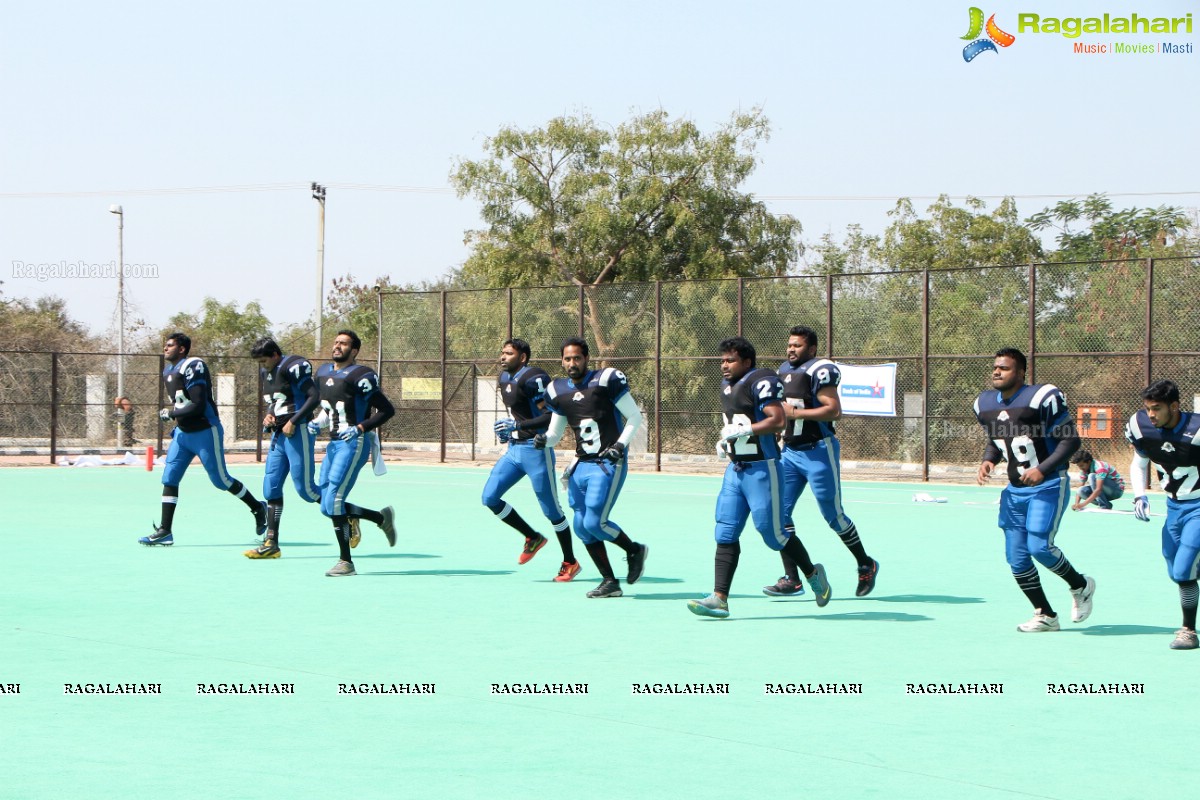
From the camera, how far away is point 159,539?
15273 mm

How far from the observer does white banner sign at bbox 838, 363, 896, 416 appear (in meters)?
28.3

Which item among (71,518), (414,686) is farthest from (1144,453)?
(71,518)

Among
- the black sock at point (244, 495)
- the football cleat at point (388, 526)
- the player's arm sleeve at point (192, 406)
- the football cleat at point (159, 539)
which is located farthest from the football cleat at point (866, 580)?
the football cleat at point (159, 539)

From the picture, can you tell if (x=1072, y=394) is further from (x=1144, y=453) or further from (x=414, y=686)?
(x=414, y=686)

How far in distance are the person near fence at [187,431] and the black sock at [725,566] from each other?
6.75m

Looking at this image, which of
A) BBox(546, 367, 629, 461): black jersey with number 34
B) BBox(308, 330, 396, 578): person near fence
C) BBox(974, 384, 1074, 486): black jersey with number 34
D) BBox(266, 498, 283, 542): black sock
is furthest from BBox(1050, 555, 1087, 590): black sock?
BBox(266, 498, 283, 542): black sock

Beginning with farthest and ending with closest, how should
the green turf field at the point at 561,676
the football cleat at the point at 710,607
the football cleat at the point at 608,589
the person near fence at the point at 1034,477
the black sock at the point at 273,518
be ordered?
the black sock at the point at 273,518, the football cleat at the point at 608,589, the football cleat at the point at 710,607, the person near fence at the point at 1034,477, the green turf field at the point at 561,676

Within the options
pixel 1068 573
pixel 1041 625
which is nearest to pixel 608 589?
pixel 1041 625

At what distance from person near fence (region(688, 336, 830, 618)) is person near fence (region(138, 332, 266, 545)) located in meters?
6.76

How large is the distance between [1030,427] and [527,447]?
4.61m

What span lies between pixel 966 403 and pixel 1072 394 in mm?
2560

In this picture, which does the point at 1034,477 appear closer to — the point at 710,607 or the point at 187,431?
the point at 710,607

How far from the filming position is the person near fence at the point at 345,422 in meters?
13.0

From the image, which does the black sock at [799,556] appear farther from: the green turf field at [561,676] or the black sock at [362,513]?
the black sock at [362,513]
